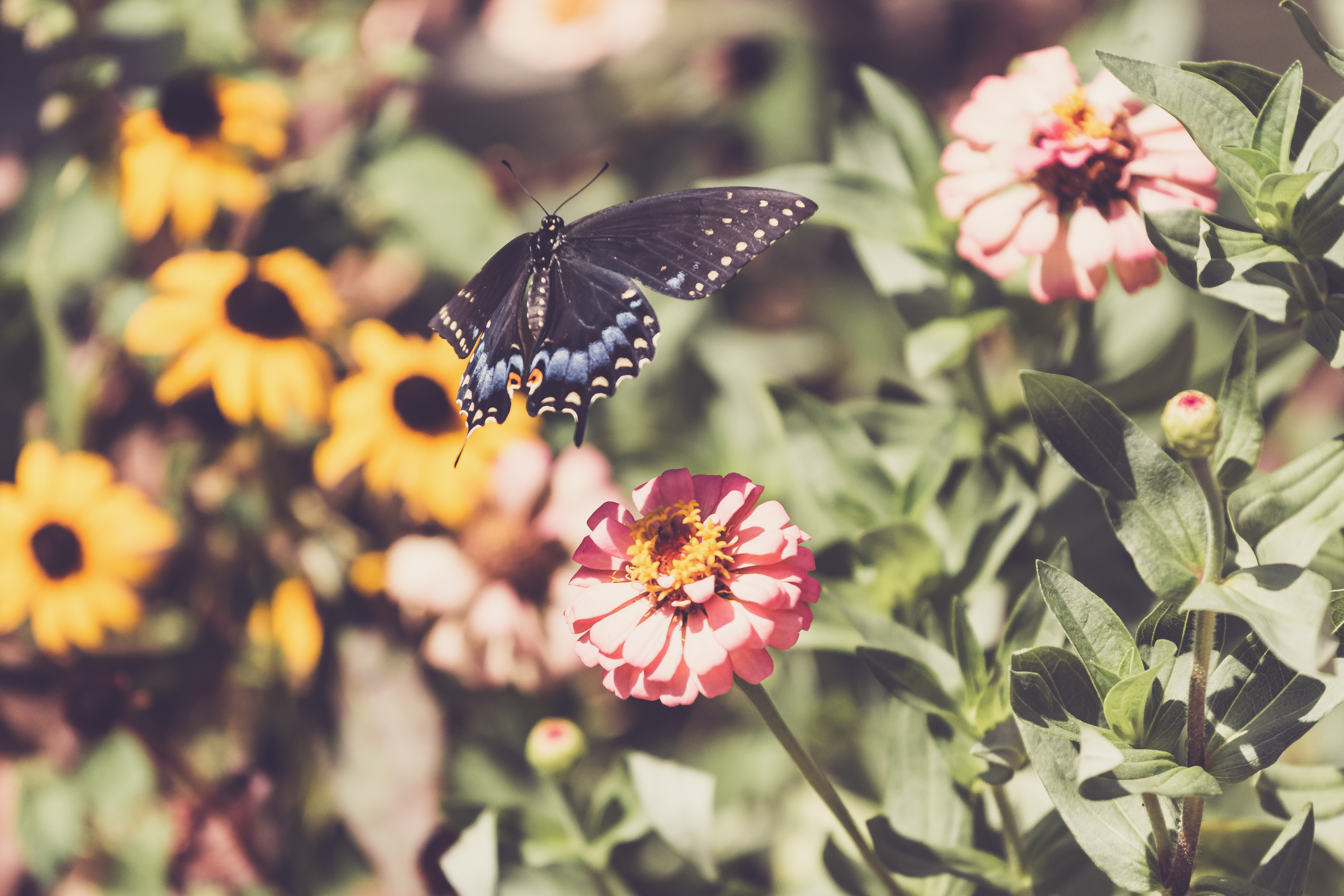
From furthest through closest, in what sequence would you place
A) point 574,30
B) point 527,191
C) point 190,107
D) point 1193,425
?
point 574,30
point 190,107
point 527,191
point 1193,425

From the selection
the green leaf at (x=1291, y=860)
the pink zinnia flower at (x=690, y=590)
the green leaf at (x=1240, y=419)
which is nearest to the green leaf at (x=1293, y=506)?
the green leaf at (x=1240, y=419)

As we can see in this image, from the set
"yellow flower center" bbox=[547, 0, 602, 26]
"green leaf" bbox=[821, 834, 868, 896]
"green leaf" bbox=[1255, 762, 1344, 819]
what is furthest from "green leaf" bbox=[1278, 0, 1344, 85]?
"yellow flower center" bbox=[547, 0, 602, 26]

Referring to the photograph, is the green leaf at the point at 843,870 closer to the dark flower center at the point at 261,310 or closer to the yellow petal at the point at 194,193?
the dark flower center at the point at 261,310

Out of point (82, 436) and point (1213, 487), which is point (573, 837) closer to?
point (1213, 487)

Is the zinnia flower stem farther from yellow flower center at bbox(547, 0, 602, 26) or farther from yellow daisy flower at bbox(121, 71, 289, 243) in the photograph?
yellow flower center at bbox(547, 0, 602, 26)

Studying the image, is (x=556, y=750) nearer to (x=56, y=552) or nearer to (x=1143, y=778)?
(x=1143, y=778)

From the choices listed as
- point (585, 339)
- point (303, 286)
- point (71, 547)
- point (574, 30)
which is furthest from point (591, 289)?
point (574, 30)
